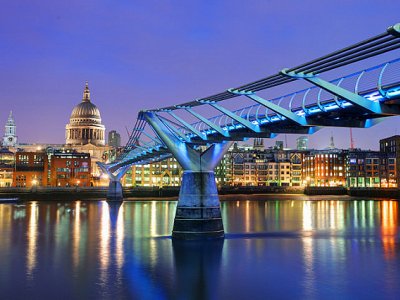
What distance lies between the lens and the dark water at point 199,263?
29.1 metres

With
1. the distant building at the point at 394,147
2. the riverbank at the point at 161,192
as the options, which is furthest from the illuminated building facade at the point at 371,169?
the riverbank at the point at 161,192

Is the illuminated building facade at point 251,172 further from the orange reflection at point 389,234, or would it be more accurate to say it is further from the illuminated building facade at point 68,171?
the orange reflection at point 389,234

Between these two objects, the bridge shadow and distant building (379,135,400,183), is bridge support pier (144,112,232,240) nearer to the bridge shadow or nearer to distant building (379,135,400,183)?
the bridge shadow

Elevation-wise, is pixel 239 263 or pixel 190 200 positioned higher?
pixel 190 200

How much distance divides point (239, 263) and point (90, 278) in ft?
33.9

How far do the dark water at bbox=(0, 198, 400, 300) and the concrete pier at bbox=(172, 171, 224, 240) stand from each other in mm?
1200

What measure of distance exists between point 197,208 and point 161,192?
335 feet

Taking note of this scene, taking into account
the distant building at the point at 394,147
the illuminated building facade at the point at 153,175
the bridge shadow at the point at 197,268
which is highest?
the distant building at the point at 394,147

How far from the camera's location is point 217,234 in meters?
44.4

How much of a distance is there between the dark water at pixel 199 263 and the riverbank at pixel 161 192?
228ft

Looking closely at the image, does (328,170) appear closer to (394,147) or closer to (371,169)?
(371,169)

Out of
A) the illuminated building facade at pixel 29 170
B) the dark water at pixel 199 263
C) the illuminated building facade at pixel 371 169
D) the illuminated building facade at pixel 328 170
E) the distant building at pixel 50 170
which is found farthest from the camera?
the illuminated building facade at pixel 328 170

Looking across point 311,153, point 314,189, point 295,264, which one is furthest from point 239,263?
point 311,153

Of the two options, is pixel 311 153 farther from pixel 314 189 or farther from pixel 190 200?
pixel 190 200
